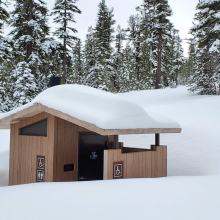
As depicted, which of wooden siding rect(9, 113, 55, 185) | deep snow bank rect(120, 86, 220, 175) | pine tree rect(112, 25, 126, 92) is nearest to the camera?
wooden siding rect(9, 113, 55, 185)

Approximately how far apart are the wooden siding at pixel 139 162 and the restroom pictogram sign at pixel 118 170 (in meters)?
0.09

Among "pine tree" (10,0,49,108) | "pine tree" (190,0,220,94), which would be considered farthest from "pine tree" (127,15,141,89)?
"pine tree" (10,0,49,108)

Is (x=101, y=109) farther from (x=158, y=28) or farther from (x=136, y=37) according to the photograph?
(x=136, y=37)

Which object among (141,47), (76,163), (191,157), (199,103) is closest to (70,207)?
(76,163)

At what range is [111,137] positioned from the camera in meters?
8.58

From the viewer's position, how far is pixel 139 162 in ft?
24.2

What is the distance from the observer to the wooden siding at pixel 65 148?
25.5 ft

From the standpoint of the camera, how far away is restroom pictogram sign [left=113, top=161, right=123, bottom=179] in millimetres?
6734

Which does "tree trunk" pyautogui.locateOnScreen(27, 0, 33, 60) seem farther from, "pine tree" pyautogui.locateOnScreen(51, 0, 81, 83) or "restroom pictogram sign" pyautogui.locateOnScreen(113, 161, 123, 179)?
"restroom pictogram sign" pyautogui.locateOnScreen(113, 161, 123, 179)

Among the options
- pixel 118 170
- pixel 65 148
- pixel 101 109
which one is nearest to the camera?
pixel 118 170

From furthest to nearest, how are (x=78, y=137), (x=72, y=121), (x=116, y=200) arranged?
(x=78, y=137)
(x=72, y=121)
(x=116, y=200)

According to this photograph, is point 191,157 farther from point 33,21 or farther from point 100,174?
point 33,21

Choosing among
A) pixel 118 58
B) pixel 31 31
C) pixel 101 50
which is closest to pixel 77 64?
pixel 118 58

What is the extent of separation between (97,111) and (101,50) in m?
28.8
